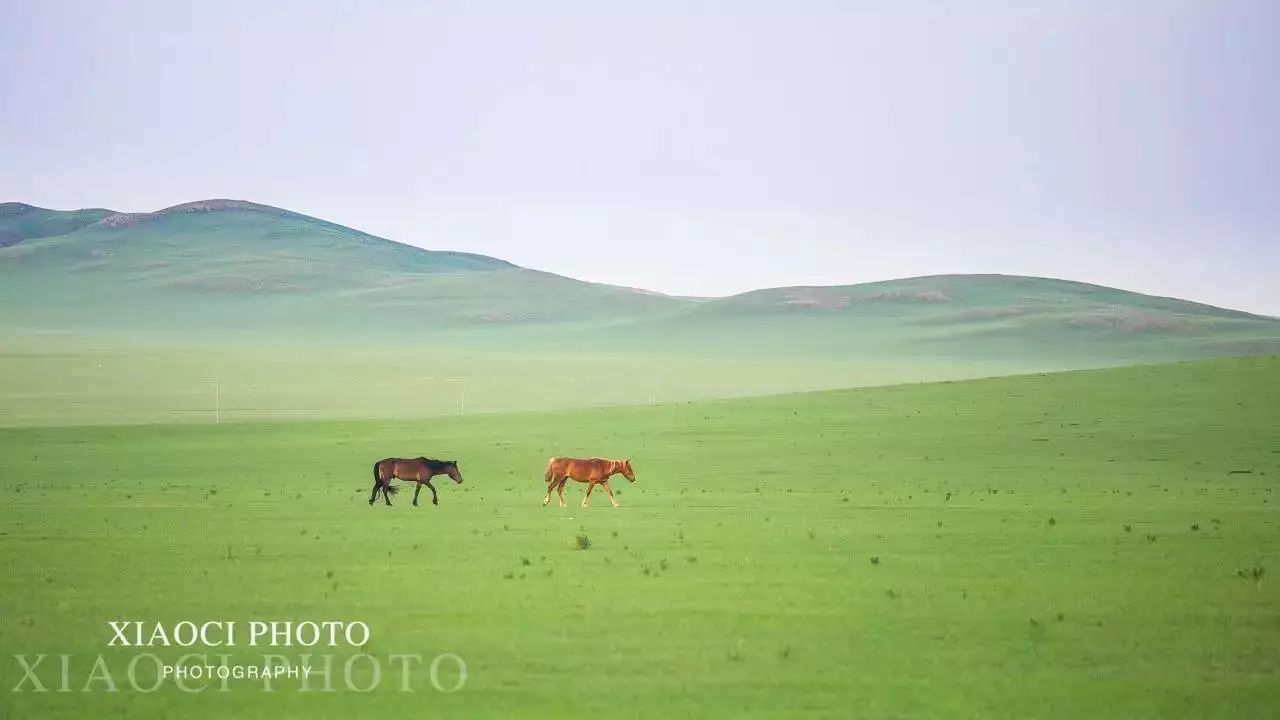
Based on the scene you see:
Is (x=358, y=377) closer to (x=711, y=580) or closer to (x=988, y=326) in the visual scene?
(x=711, y=580)

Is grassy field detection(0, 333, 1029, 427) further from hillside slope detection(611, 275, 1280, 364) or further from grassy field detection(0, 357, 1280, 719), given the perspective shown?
grassy field detection(0, 357, 1280, 719)

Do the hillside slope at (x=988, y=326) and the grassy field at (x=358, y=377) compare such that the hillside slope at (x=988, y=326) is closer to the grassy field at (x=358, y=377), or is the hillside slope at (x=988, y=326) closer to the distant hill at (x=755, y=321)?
the distant hill at (x=755, y=321)

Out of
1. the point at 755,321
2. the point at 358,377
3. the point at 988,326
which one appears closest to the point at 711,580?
the point at 358,377

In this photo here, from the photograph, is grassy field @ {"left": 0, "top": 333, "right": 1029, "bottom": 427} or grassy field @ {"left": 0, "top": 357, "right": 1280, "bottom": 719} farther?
grassy field @ {"left": 0, "top": 333, "right": 1029, "bottom": 427}

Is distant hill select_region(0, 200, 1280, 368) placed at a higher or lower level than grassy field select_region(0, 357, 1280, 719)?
higher

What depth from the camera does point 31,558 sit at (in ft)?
66.1

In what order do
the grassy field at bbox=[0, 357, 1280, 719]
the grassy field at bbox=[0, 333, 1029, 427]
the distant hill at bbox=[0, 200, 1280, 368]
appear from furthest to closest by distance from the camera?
1. the distant hill at bbox=[0, 200, 1280, 368]
2. the grassy field at bbox=[0, 333, 1029, 427]
3. the grassy field at bbox=[0, 357, 1280, 719]

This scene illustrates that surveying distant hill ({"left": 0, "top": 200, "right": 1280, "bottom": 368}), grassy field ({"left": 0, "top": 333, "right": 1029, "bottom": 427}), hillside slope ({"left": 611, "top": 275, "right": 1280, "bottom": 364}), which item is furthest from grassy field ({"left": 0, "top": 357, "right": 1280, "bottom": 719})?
hillside slope ({"left": 611, "top": 275, "right": 1280, "bottom": 364})

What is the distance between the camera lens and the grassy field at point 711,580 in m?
12.5

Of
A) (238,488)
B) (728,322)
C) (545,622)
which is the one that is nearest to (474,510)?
(238,488)

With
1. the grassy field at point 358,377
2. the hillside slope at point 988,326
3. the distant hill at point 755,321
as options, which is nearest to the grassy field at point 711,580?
the grassy field at point 358,377

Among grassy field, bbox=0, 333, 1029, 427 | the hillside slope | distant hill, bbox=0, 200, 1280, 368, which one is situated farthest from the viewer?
distant hill, bbox=0, 200, 1280, 368

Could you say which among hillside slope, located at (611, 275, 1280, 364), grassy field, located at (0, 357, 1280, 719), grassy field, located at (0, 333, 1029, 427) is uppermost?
hillside slope, located at (611, 275, 1280, 364)

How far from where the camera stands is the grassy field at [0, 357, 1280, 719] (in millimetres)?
12516
